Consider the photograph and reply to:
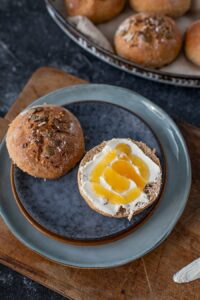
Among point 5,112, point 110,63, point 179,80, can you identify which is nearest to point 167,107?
point 179,80

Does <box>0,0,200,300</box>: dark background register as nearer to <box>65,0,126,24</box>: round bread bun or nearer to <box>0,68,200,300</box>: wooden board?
<box>65,0,126,24</box>: round bread bun

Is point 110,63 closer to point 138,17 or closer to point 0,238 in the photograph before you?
point 138,17

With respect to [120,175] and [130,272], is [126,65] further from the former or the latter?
[130,272]

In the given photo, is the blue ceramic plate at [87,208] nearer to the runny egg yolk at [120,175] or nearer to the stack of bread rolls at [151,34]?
the runny egg yolk at [120,175]

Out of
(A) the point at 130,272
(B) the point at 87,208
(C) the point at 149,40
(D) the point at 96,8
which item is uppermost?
(D) the point at 96,8

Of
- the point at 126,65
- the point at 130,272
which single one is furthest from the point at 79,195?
the point at 126,65

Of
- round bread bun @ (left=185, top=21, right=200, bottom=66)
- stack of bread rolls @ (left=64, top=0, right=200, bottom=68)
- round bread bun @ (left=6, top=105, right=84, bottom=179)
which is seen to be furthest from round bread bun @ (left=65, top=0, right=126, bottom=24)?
round bread bun @ (left=6, top=105, right=84, bottom=179)
